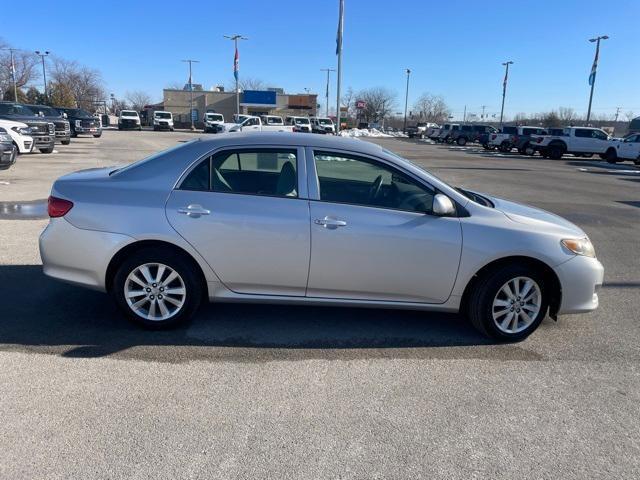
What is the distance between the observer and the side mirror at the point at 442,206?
4016mm

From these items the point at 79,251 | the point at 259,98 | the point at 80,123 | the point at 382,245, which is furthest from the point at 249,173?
the point at 259,98

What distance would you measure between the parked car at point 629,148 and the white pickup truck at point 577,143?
1.80m

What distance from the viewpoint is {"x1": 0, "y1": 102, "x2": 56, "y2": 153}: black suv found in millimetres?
19102

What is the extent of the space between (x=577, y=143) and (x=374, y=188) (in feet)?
107

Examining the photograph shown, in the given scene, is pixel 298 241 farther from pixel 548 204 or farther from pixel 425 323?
pixel 548 204

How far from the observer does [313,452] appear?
2805 millimetres

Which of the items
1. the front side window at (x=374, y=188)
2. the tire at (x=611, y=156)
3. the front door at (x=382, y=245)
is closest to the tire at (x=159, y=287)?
the front door at (x=382, y=245)

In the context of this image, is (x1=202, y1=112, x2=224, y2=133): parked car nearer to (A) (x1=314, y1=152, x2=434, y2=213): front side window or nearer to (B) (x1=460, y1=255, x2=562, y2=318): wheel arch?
(A) (x1=314, y1=152, x2=434, y2=213): front side window

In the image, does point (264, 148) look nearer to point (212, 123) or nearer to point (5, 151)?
point (5, 151)

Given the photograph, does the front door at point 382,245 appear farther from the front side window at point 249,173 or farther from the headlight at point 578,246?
the headlight at point 578,246

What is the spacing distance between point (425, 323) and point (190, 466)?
2.67 meters

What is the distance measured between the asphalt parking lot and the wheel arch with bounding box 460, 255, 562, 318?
370 millimetres

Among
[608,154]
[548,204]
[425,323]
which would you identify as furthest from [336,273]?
[608,154]

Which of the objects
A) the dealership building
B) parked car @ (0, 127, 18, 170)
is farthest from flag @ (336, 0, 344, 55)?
the dealership building
